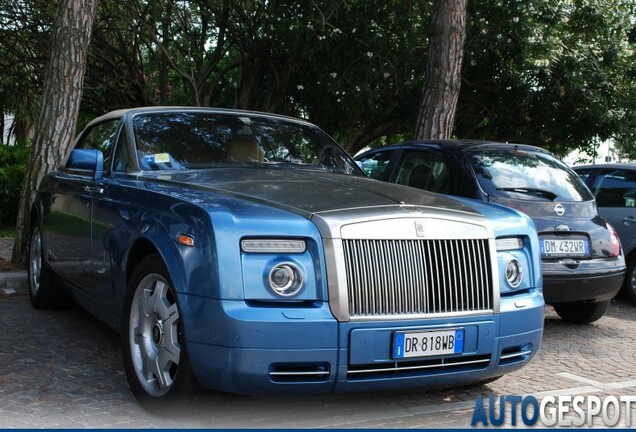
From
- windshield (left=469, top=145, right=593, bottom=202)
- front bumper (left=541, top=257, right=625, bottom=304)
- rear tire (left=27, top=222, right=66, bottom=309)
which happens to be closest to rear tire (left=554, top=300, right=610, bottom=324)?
front bumper (left=541, top=257, right=625, bottom=304)

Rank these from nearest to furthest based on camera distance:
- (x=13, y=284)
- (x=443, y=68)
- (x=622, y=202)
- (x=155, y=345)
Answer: (x=155, y=345) → (x=13, y=284) → (x=622, y=202) → (x=443, y=68)

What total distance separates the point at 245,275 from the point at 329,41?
12975mm

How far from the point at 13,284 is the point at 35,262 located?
96 centimetres

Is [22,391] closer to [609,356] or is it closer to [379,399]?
[379,399]

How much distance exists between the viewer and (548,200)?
23.1 feet

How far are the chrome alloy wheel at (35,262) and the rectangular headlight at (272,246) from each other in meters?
3.89

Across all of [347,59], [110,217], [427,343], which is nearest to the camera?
[427,343]

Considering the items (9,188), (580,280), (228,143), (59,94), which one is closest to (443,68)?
(580,280)

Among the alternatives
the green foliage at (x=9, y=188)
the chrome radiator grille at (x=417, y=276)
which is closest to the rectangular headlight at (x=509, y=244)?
the chrome radiator grille at (x=417, y=276)

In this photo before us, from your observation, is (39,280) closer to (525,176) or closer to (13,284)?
(13,284)

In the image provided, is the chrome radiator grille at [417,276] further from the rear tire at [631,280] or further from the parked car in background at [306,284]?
the rear tire at [631,280]

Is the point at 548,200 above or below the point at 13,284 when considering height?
above

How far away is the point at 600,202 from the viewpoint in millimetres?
9688

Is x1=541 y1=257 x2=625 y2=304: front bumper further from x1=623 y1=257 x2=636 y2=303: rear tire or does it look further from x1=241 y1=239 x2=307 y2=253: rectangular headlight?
x1=241 y1=239 x2=307 y2=253: rectangular headlight
